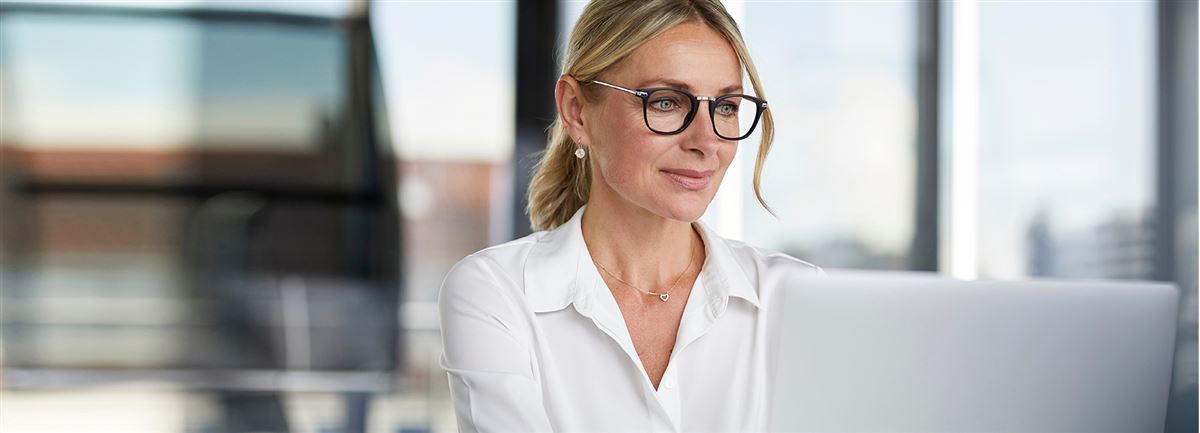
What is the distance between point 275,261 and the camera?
3.72 meters

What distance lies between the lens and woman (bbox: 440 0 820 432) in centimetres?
141

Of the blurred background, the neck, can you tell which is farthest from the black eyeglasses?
the blurred background

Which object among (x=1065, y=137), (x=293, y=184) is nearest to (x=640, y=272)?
(x=293, y=184)

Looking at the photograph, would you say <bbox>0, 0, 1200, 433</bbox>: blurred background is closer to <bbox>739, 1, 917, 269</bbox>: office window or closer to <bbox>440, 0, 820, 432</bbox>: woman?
<bbox>739, 1, 917, 269</bbox>: office window

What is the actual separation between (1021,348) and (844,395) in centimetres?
Answer: 16

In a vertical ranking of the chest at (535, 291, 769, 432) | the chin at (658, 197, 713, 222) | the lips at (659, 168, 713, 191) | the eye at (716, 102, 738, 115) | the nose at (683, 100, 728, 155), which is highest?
the eye at (716, 102, 738, 115)

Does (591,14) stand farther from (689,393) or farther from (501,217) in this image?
(501,217)

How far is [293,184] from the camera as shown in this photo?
3.75m

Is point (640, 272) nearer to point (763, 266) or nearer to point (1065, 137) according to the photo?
point (763, 266)

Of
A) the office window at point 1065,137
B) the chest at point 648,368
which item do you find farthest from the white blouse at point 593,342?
the office window at point 1065,137

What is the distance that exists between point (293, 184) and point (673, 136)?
2.58 meters

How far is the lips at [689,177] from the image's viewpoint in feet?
4.78

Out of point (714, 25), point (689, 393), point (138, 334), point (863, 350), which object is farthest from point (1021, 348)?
point (138, 334)

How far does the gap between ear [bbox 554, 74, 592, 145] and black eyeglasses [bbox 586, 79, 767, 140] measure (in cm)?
8
